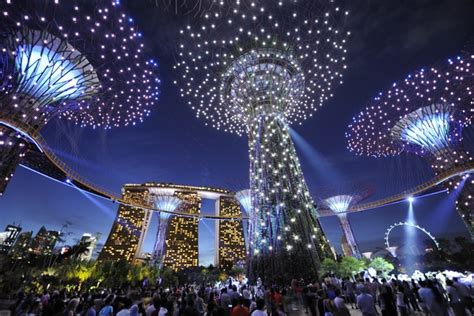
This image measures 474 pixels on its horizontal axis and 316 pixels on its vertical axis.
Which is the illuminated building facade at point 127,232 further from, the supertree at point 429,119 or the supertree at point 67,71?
the supertree at point 429,119

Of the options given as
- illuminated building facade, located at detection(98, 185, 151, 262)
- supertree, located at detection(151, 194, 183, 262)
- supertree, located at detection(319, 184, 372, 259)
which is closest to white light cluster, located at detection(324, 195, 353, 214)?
supertree, located at detection(319, 184, 372, 259)

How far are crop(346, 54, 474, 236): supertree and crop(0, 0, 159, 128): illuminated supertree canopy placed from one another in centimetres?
2153

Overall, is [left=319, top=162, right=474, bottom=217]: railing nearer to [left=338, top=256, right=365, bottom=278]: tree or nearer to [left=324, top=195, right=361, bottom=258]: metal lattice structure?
[left=324, top=195, right=361, bottom=258]: metal lattice structure

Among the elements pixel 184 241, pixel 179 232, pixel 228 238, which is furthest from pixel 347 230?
pixel 179 232

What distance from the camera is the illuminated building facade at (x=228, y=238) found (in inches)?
2697

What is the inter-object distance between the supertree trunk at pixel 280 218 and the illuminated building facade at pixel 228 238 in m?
53.1

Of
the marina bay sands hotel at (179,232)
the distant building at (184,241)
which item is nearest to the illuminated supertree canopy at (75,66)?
the marina bay sands hotel at (179,232)

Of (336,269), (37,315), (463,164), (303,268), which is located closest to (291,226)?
(303,268)

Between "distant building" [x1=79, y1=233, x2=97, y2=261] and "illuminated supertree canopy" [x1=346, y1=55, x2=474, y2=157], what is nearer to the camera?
"illuminated supertree canopy" [x1=346, y1=55, x2=474, y2=157]

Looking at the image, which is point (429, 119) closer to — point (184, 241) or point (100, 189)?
point (100, 189)

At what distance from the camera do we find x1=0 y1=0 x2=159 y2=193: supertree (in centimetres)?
1405

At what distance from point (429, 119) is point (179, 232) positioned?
6650 centimetres

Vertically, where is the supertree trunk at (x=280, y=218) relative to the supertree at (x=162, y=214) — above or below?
below

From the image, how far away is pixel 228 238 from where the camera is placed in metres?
73.2
